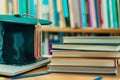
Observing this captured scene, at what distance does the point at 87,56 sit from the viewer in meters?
0.96

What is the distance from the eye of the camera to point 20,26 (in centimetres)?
105

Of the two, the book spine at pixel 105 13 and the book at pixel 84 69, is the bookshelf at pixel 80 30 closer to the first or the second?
the book spine at pixel 105 13

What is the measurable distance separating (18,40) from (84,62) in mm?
277

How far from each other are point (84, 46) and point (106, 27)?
43 cm

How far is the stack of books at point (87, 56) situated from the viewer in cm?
93

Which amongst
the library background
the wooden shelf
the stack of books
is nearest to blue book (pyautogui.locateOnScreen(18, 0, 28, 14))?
the library background

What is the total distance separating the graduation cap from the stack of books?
119 millimetres

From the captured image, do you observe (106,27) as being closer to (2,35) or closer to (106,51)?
(106,51)

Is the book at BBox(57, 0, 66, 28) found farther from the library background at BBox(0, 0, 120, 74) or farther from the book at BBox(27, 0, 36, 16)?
the book at BBox(27, 0, 36, 16)

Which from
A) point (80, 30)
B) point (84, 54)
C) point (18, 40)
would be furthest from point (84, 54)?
point (80, 30)

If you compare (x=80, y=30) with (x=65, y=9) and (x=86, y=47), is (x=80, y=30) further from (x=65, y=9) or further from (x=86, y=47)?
(x=86, y=47)

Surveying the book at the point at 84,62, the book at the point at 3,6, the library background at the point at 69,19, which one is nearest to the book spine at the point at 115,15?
the library background at the point at 69,19

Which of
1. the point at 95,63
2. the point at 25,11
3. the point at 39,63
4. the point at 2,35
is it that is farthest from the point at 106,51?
the point at 25,11

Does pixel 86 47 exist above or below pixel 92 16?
below
